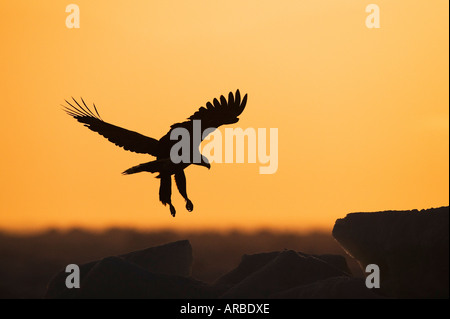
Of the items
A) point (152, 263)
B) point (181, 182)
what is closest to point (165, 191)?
point (181, 182)

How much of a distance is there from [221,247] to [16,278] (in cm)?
4016

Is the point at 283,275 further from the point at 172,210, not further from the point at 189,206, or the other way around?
the point at 172,210

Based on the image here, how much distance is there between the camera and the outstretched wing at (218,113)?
15914 mm

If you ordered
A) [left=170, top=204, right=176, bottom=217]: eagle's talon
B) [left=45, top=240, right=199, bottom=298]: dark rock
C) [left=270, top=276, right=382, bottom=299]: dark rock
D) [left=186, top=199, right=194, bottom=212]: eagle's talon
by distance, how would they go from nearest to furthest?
1. [left=270, top=276, right=382, bottom=299]: dark rock
2. [left=186, top=199, right=194, bottom=212]: eagle's talon
3. [left=170, top=204, right=176, bottom=217]: eagle's talon
4. [left=45, top=240, right=199, bottom=298]: dark rock

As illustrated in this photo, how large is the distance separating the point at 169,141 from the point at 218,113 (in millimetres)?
1202

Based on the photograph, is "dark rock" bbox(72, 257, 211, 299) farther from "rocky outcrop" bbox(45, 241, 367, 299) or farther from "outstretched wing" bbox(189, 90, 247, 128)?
"outstretched wing" bbox(189, 90, 247, 128)

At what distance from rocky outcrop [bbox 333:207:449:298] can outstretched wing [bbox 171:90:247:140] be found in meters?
3.79

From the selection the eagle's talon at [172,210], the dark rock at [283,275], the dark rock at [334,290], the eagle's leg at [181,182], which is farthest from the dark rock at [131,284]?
the dark rock at [334,290]

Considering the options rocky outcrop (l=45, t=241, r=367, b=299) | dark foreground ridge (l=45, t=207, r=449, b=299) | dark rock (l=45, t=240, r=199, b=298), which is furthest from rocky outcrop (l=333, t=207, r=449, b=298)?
dark rock (l=45, t=240, r=199, b=298)

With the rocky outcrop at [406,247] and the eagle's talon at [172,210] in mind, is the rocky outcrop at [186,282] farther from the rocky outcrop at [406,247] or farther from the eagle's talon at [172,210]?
the eagle's talon at [172,210]

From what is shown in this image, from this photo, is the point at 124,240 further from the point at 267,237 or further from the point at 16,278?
the point at 16,278

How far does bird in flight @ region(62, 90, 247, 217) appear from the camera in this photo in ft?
52.3

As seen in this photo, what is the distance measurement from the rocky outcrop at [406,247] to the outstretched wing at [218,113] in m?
3.79
